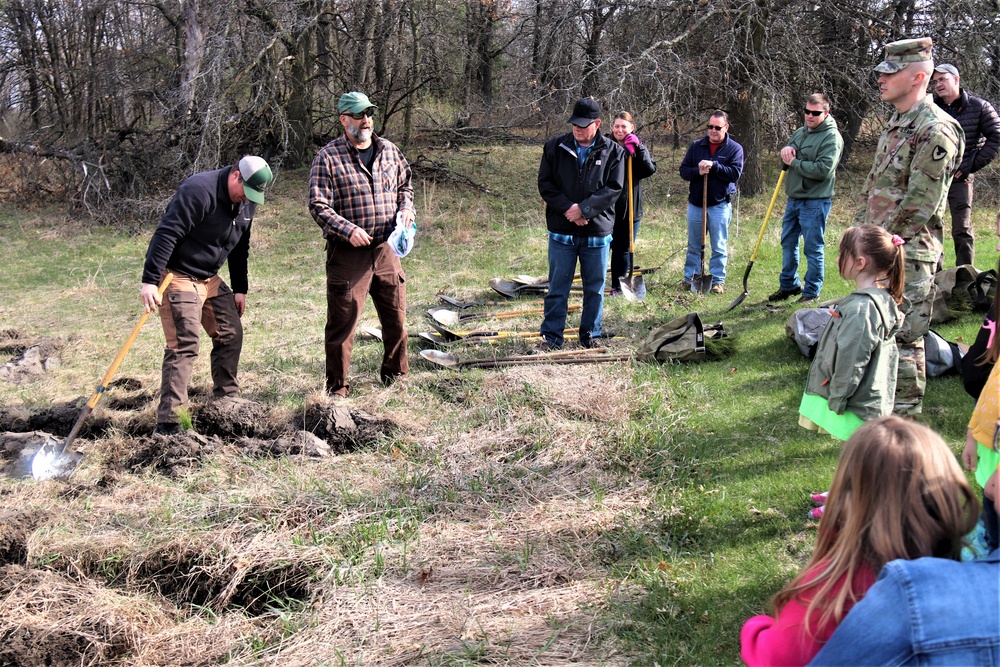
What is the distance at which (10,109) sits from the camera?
1683 centimetres

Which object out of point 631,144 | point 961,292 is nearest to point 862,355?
point 961,292

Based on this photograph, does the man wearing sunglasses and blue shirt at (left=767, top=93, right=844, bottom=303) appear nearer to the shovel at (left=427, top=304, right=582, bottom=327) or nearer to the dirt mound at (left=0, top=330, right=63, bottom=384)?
the shovel at (left=427, top=304, right=582, bottom=327)

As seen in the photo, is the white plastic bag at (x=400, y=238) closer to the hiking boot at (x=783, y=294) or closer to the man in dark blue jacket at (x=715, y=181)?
the man in dark blue jacket at (x=715, y=181)

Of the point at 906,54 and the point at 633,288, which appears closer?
the point at 906,54

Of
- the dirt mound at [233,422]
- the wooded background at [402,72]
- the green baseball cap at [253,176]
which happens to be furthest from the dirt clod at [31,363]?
the wooded background at [402,72]

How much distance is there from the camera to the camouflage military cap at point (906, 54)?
4582mm

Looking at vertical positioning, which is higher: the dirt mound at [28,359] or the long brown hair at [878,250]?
the long brown hair at [878,250]

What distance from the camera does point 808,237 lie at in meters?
7.73

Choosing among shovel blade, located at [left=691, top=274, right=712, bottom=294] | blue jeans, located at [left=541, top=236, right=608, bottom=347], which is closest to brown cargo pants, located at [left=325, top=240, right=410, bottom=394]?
blue jeans, located at [left=541, top=236, right=608, bottom=347]

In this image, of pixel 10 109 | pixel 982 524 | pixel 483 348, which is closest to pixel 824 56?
→ pixel 483 348

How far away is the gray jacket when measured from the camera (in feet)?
12.1

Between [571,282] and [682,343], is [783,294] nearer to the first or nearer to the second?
[682,343]

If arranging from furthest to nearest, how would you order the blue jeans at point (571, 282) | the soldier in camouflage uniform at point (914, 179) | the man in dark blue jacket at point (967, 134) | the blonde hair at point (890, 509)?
the man in dark blue jacket at point (967, 134), the blue jeans at point (571, 282), the soldier in camouflage uniform at point (914, 179), the blonde hair at point (890, 509)

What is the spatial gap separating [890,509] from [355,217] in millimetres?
4625
